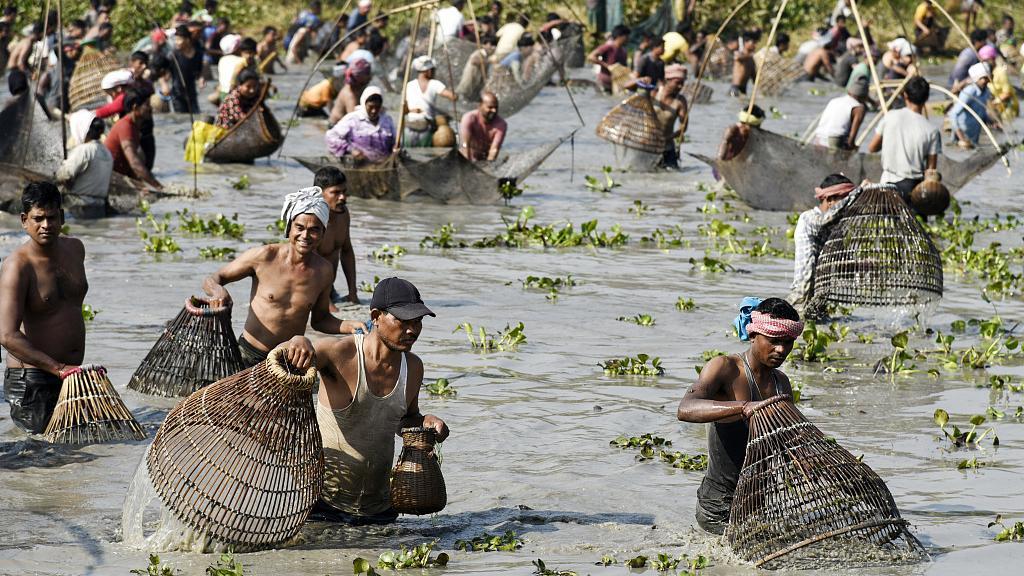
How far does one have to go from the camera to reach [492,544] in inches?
228

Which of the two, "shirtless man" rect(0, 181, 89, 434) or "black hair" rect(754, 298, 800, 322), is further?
"shirtless man" rect(0, 181, 89, 434)

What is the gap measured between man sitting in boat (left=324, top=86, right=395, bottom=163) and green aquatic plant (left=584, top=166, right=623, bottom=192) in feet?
10.3

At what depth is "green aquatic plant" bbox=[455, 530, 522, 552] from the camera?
19.0 feet

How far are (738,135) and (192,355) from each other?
8.24 m

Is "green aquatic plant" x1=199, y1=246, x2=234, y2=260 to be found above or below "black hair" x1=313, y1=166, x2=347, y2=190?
below

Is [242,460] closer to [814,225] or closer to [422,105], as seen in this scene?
[814,225]

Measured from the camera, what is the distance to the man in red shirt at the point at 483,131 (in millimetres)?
15812

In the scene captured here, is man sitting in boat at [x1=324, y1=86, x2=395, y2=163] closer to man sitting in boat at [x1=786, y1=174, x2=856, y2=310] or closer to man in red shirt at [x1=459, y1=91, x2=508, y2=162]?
man in red shirt at [x1=459, y1=91, x2=508, y2=162]

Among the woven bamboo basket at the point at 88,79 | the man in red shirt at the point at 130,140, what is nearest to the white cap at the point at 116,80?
the man in red shirt at the point at 130,140

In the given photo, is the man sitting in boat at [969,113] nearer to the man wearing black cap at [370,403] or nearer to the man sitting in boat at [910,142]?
the man sitting in boat at [910,142]

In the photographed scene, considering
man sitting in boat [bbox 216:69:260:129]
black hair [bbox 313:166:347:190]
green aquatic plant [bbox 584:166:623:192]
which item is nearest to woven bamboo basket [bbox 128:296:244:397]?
black hair [bbox 313:166:347:190]

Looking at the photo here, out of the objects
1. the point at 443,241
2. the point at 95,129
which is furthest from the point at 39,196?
the point at 95,129

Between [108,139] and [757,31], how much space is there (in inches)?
542

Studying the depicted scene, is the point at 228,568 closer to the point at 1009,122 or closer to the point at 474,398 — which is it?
the point at 474,398
